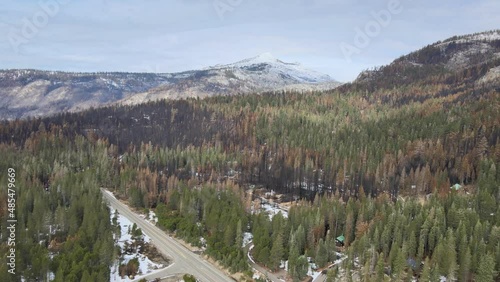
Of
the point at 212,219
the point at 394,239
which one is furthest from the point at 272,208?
the point at 394,239

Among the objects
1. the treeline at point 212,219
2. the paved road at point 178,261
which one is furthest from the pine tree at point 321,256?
the paved road at point 178,261

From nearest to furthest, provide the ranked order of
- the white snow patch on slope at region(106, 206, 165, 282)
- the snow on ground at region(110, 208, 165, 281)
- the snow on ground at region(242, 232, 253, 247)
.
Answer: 1. the white snow patch on slope at region(106, 206, 165, 282)
2. the snow on ground at region(110, 208, 165, 281)
3. the snow on ground at region(242, 232, 253, 247)

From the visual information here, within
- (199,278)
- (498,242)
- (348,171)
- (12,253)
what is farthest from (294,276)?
(348,171)

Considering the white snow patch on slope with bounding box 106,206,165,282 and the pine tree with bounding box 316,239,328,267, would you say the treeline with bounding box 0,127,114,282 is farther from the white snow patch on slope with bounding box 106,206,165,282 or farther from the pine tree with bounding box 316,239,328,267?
the pine tree with bounding box 316,239,328,267

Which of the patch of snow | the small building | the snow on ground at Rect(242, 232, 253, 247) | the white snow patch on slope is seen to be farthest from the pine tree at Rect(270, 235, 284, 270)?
the patch of snow

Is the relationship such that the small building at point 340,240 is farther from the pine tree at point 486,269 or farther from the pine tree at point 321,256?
the pine tree at point 486,269

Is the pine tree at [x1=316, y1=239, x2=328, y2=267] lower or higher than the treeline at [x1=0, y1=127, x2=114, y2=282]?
lower

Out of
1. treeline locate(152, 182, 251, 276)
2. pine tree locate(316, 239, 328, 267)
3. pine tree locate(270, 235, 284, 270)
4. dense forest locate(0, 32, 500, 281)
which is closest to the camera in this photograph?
dense forest locate(0, 32, 500, 281)

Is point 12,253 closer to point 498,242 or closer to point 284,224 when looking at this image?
point 284,224
